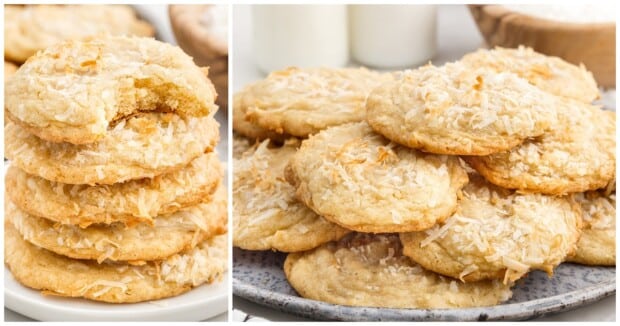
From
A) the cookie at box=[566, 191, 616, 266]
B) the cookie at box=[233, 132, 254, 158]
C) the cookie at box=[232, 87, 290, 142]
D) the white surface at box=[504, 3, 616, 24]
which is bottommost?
the cookie at box=[566, 191, 616, 266]

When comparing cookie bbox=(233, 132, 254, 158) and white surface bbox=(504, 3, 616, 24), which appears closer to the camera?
cookie bbox=(233, 132, 254, 158)

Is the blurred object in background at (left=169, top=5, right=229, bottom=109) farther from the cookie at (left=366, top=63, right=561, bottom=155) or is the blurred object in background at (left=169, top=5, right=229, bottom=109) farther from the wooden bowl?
the wooden bowl

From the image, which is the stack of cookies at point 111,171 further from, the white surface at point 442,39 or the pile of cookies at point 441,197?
the white surface at point 442,39

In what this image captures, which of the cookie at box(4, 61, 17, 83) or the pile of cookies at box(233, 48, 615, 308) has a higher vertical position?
the cookie at box(4, 61, 17, 83)

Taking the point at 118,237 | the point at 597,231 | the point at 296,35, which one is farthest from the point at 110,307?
the point at 296,35

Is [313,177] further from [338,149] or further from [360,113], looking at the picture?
[360,113]

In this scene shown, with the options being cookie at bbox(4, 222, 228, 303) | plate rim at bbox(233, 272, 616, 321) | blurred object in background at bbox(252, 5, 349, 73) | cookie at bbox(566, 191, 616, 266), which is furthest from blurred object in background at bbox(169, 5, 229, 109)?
cookie at bbox(566, 191, 616, 266)
